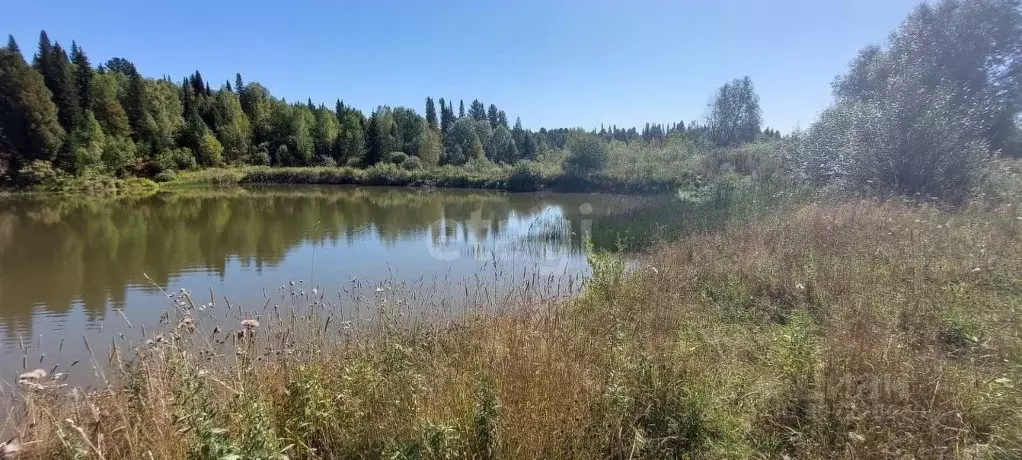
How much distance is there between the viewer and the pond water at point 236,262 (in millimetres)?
6559

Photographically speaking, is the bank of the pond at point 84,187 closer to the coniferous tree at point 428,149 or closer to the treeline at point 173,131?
the treeline at point 173,131

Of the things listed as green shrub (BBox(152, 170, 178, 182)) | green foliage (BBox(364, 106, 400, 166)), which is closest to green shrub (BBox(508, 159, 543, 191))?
green foliage (BBox(364, 106, 400, 166))

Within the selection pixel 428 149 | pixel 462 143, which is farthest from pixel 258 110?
pixel 462 143

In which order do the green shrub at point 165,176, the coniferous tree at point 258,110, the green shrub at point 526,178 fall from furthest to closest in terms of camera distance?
the coniferous tree at point 258,110 → the green shrub at point 165,176 → the green shrub at point 526,178

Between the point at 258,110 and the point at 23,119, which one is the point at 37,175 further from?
the point at 258,110

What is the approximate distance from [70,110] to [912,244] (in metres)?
59.4

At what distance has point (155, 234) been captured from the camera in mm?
15852

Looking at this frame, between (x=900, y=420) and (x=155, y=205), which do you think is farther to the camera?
(x=155, y=205)


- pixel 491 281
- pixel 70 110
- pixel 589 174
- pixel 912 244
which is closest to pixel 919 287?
pixel 912 244

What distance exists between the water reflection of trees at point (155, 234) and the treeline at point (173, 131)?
11.9 meters

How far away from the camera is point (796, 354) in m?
3.38

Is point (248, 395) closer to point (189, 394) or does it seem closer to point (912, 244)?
point (189, 394)

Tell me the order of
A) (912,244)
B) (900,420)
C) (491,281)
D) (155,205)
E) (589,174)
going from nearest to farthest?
1. (900,420)
2. (912,244)
3. (491,281)
4. (155,205)
5. (589,174)

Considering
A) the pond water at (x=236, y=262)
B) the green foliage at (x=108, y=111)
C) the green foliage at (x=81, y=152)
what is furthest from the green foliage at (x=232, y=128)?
the pond water at (x=236, y=262)
